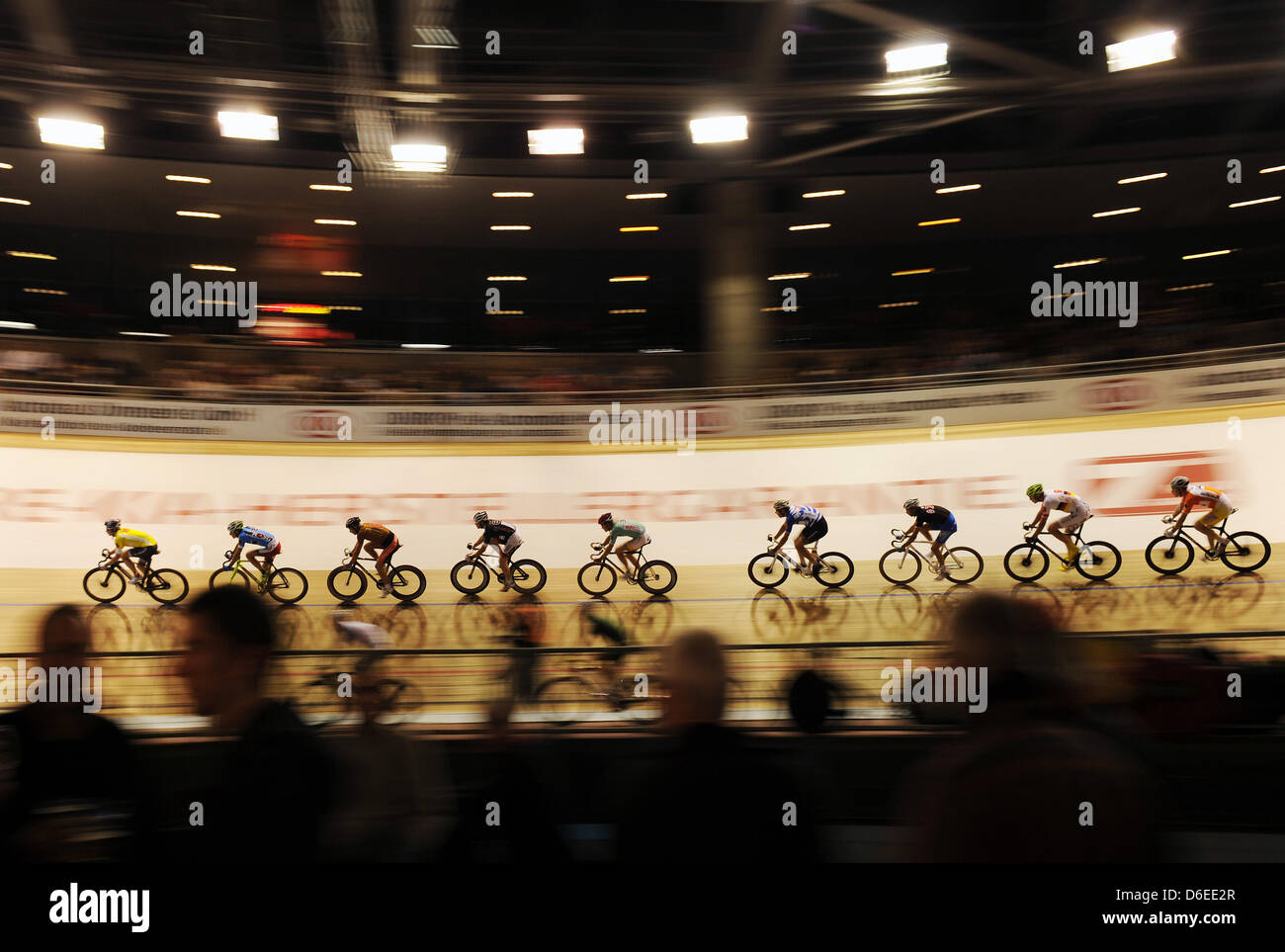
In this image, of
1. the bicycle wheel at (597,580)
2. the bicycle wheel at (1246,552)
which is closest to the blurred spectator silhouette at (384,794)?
the bicycle wheel at (597,580)

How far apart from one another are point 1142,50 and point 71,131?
39.4ft

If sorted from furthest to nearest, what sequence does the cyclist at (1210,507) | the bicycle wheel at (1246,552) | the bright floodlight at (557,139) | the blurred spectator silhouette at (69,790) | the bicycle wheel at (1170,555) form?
the bright floodlight at (557,139) → the bicycle wheel at (1170,555) → the bicycle wheel at (1246,552) → the cyclist at (1210,507) → the blurred spectator silhouette at (69,790)

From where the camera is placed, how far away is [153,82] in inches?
364

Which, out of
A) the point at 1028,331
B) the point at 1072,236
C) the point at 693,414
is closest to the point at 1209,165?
the point at 1072,236

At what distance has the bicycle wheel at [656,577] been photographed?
870cm

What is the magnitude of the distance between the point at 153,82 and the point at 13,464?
425 centimetres

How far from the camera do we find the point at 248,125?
995 centimetres

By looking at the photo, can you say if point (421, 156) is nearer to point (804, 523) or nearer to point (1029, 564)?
point (804, 523)

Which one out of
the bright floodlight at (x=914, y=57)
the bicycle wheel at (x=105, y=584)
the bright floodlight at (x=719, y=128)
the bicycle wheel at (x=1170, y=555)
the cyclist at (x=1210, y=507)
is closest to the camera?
the cyclist at (x=1210, y=507)

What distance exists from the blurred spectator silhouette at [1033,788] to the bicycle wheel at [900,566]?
7.43 m

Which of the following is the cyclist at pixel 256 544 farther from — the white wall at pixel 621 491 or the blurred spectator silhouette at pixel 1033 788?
the blurred spectator silhouette at pixel 1033 788

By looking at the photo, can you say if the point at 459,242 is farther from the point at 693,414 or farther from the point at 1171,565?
the point at 1171,565

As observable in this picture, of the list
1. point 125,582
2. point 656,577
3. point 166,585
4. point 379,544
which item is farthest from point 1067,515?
point 125,582

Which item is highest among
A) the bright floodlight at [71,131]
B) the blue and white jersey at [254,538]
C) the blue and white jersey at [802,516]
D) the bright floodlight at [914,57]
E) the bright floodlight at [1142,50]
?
the bright floodlight at [914,57]
